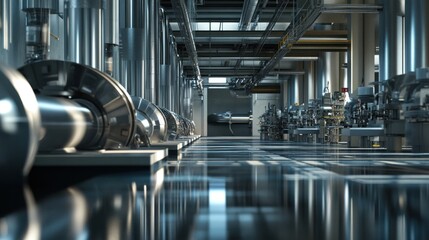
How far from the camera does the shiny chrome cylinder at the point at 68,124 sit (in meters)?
3.98

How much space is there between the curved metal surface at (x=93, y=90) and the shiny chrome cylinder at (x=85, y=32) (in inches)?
46.9

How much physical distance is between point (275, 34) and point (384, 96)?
10.8 metres

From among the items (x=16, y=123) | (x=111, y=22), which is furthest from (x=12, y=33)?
(x=16, y=123)

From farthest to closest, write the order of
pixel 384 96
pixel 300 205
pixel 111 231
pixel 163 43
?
pixel 163 43, pixel 384 96, pixel 300 205, pixel 111 231

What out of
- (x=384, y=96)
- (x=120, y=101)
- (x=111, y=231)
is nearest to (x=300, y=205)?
(x=111, y=231)

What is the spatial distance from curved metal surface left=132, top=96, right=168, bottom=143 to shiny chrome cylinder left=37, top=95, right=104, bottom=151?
11.1 feet

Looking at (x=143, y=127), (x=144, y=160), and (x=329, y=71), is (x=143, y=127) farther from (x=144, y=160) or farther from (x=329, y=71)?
(x=329, y=71)

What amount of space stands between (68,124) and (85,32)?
8.18 feet

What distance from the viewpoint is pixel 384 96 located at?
11367mm

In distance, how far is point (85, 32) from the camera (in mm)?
6602

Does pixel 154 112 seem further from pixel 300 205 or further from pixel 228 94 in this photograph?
pixel 228 94

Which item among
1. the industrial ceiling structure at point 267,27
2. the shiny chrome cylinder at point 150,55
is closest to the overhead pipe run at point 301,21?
the industrial ceiling structure at point 267,27

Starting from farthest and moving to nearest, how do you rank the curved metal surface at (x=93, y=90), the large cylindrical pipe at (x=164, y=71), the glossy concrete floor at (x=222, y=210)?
1. the large cylindrical pipe at (x=164, y=71)
2. the curved metal surface at (x=93, y=90)
3. the glossy concrete floor at (x=222, y=210)

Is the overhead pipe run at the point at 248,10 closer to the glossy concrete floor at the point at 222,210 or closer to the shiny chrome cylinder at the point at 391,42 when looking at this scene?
the shiny chrome cylinder at the point at 391,42
